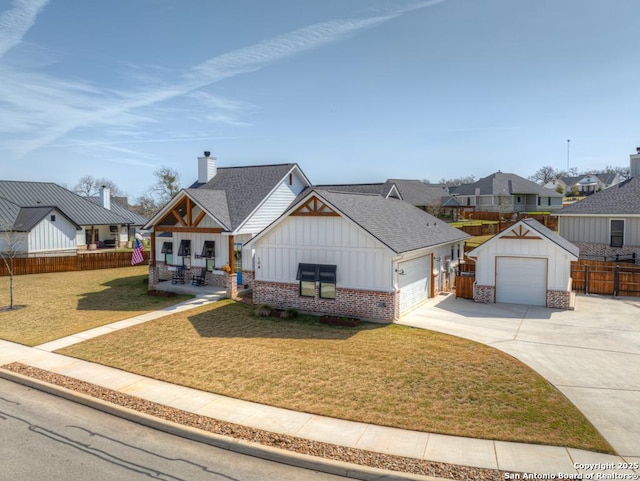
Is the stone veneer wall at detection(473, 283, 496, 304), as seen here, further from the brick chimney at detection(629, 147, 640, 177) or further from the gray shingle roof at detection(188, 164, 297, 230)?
the brick chimney at detection(629, 147, 640, 177)

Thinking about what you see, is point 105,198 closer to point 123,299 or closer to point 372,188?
point 123,299

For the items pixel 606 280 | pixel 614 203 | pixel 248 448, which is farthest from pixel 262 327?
pixel 614 203

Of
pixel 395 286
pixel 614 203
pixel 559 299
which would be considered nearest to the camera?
pixel 395 286

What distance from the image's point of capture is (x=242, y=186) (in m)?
27.0

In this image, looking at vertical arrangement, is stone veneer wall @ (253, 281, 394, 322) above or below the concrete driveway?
above

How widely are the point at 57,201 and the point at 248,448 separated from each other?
43.0 meters

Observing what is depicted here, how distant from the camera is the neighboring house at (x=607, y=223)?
27.7 metres

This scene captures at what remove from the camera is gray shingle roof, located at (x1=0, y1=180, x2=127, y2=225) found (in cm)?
4056

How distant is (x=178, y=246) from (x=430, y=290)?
14334mm

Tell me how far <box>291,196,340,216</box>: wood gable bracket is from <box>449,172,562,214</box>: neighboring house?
50.1 m

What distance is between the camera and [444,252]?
82.8 ft

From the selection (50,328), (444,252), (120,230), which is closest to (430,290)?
(444,252)

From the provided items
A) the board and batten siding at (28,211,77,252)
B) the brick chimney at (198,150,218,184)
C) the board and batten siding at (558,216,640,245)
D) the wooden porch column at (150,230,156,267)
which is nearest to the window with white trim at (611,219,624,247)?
the board and batten siding at (558,216,640,245)

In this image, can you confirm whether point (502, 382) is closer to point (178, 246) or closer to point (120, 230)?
point (178, 246)
